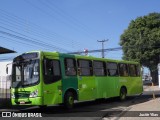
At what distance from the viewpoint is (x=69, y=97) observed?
1862cm

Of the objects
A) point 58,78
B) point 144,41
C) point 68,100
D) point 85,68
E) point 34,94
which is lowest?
point 68,100

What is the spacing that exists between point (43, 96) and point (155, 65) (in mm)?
46234

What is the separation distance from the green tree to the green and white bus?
3633 centimetres

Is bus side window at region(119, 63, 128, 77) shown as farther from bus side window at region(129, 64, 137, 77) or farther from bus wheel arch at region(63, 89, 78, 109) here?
bus wheel arch at region(63, 89, 78, 109)

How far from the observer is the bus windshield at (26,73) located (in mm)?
16781

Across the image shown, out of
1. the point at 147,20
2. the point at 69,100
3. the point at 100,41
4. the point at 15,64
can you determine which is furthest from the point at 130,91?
the point at 100,41

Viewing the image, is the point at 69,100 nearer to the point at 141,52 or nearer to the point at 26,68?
the point at 26,68

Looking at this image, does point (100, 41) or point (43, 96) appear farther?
point (100, 41)

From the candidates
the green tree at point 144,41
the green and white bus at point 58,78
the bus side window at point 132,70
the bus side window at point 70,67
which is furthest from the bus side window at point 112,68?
the green tree at point 144,41

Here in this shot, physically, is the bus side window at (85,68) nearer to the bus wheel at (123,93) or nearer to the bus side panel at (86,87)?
the bus side panel at (86,87)

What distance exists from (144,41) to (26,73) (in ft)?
150

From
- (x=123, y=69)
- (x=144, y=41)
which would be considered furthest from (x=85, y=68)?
(x=144, y=41)

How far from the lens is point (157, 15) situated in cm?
6331

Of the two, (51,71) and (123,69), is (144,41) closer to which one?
(123,69)
